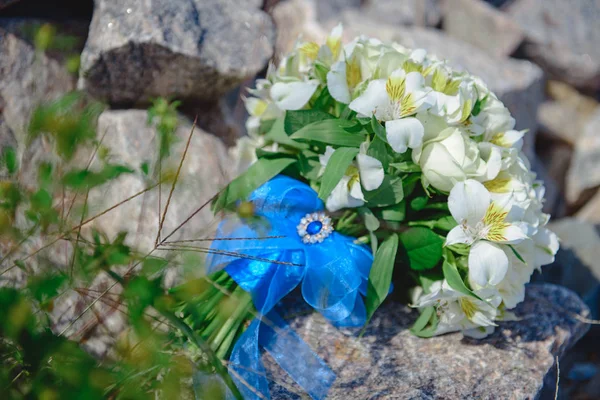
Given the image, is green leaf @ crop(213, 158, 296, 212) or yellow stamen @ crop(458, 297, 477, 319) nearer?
yellow stamen @ crop(458, 297, 477, 319)

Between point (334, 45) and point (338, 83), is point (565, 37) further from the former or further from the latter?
point (338, 83)

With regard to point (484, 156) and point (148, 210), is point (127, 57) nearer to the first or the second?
point (148, 210)

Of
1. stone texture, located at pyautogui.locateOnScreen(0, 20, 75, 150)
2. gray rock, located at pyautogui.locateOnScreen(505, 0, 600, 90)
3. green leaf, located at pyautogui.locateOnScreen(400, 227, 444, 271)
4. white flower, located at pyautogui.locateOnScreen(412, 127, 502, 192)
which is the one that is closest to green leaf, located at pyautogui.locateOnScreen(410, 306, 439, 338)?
green leaf, located at pyautogui.locateOnScreen(400, 227, 444, 271)

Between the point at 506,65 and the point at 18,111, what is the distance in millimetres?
2241

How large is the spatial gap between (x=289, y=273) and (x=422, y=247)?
12.7 inches

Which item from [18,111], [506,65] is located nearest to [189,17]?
[18,111]

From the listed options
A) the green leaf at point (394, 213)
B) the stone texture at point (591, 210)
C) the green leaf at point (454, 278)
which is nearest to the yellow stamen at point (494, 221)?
the green leaf at point (454, 278)

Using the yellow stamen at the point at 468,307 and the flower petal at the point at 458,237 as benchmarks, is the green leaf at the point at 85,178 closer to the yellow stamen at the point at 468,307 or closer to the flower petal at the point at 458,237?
the flower petal at the point at 458,237

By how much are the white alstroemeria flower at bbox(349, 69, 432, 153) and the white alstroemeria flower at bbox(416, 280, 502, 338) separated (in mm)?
350

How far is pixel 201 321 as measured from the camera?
134cm

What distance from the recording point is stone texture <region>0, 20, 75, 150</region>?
5.87 ft

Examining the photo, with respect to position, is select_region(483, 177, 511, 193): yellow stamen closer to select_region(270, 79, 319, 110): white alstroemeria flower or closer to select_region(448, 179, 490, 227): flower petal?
select_region(448, 179, 490, 227): flower petal

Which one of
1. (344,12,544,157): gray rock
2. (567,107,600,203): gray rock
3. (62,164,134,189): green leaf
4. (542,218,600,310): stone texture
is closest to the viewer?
(62,164,134,189): green leaf

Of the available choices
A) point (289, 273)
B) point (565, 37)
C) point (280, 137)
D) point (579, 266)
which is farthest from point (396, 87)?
point (565, 37)
